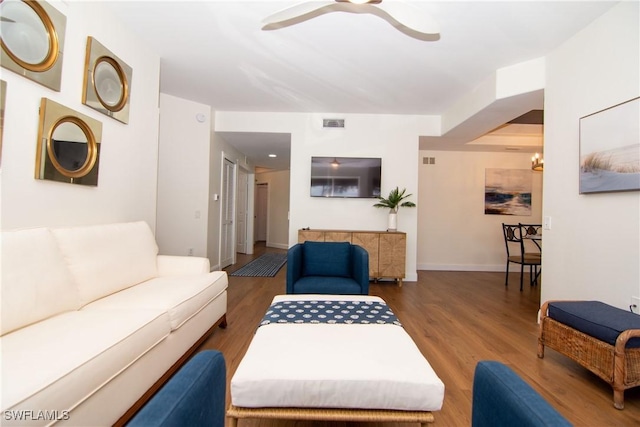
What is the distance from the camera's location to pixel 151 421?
50cm

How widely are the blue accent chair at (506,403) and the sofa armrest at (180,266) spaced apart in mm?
2151

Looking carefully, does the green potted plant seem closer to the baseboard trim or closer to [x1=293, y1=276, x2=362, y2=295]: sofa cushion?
the baseboard trim

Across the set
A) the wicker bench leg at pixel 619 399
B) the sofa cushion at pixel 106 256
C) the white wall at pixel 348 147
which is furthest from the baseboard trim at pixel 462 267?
the sofa cushion at pixel 106 256

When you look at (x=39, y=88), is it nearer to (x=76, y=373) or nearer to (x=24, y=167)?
(x=24, y=167)

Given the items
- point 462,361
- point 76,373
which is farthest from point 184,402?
point 462,361

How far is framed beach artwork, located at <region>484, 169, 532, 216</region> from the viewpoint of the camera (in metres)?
5.21

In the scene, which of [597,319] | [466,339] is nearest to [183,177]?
[466,339]

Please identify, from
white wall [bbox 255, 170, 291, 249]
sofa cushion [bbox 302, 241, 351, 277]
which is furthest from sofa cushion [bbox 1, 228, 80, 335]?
white wall [bbox 255, 170, 291, 249]

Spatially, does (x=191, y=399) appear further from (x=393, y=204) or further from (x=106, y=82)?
(x=393, y=204)

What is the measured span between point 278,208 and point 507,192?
5.77m

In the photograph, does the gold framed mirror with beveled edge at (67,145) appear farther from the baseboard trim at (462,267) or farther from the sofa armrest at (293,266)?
the baseboard trim at (462,267)

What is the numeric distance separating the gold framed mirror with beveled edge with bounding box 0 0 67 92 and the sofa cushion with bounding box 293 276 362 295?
226cm

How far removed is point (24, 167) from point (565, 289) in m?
4.20

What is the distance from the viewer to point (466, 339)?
2301mm
